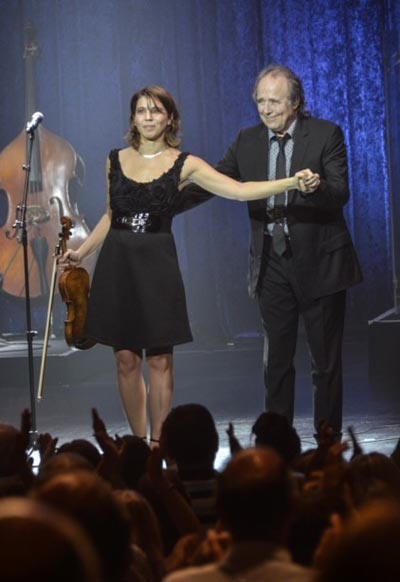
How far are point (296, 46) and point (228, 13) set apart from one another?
1.92ft

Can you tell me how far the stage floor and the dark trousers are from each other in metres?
0.33

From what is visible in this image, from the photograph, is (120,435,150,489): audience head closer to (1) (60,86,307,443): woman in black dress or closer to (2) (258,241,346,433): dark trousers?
(1) (60,86,307,443): woman in black dress

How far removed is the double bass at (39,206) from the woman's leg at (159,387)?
3.63 meters

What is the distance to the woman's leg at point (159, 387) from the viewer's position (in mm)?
4855

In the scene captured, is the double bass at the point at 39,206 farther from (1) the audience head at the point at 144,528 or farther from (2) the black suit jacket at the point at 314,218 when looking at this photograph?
(1) the audience head at the point at 144,528

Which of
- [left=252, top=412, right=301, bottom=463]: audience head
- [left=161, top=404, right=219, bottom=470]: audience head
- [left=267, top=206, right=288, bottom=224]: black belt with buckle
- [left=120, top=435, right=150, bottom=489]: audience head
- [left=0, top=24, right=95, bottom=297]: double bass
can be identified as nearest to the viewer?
[left=161, top=404, right=219, bottom=470]: audience head

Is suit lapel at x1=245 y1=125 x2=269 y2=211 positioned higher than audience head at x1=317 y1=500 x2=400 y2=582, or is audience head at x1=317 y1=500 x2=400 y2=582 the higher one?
suit lapel at x1=245 y1=125 x2=269 y2=211

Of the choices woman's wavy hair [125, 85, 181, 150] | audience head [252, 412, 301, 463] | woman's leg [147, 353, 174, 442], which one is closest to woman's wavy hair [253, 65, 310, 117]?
woman's wavy hair [125, 85, 181, 150]

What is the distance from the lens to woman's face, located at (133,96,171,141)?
481 cm

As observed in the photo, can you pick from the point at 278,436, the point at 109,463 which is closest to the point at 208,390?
the point at 278,436

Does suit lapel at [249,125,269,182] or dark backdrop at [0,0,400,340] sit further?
dark backdrop at [0,0,400,340]

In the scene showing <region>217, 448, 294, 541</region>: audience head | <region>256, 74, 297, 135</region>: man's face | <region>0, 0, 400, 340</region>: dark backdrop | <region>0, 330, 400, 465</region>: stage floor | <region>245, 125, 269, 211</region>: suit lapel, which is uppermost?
<region>0, 0, 400, 340</region>: dark backdrop

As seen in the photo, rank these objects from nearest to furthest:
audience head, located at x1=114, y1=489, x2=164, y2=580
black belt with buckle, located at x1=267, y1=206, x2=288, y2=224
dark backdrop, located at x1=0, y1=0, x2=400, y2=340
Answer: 1. audience head, located at x1=114, y1=489, x2=164, y2=580
2. black belt with buckle, located at x1=267, y1=206, x2=288, y2=224
3. dark backdrop, located at x1=0, y1=0, x2=400, y2=340

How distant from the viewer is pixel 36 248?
8.55 metres
